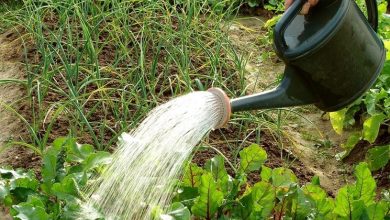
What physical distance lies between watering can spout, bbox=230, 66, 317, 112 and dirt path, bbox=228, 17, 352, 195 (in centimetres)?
156

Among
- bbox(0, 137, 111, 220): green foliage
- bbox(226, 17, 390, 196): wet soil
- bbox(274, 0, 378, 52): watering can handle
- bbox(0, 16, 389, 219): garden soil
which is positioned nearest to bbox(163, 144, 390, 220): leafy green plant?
bbox(0, 137, 111, 220): green foliage

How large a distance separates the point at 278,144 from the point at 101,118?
821 millimetres

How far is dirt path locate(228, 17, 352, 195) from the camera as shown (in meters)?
4.02

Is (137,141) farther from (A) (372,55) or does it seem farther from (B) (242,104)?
(A) (372,55)

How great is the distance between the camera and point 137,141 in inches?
96.9

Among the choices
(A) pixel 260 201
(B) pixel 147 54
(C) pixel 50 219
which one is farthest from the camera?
(B) pixel 147 54

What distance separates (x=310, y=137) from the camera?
14.4 feet

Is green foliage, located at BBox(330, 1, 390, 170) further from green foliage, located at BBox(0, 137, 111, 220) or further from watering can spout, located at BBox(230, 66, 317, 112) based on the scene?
watering can spout, located at BBox(230, 66, 317, 112)

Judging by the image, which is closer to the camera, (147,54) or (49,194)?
(49,194)

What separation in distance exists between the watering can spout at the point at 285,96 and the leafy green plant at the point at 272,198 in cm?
48

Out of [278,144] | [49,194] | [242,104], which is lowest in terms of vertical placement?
[278,144]

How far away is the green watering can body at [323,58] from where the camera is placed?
2215mm

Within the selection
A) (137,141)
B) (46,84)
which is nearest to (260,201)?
(137,141)

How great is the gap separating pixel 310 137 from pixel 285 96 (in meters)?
2.16
